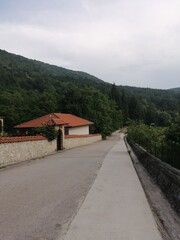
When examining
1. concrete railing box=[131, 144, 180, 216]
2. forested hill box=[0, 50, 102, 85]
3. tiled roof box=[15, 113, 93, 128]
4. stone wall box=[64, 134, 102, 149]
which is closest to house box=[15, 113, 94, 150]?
tiled roof box=[15, 113, 93, 128]

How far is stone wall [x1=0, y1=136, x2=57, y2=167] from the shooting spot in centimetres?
2189

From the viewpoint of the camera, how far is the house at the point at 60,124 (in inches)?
1597

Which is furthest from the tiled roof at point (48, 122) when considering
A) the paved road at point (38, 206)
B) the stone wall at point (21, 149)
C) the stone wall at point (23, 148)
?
the paved road at point (38, 206)

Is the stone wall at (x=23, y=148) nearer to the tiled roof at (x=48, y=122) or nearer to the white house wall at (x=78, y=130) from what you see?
the tiled roof at (x=48, y=122)

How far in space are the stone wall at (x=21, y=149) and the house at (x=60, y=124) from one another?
A: 18.7ft

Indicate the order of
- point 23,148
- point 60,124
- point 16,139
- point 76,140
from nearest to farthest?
point 16,139, point 23,148, point 60,124, point 76,140

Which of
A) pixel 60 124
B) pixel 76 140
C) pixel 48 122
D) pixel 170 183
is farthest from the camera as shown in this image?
pixel 76 140

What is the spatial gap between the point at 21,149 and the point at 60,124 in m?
15.6

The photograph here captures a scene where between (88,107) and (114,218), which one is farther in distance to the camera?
(88,107)

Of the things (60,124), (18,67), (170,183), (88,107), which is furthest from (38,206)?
(18,67)

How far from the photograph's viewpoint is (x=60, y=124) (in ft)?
133

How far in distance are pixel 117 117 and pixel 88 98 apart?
27.7 m

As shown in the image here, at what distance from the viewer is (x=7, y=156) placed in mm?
22359

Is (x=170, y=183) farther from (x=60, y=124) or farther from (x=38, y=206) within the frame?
(x=60, y=124)
